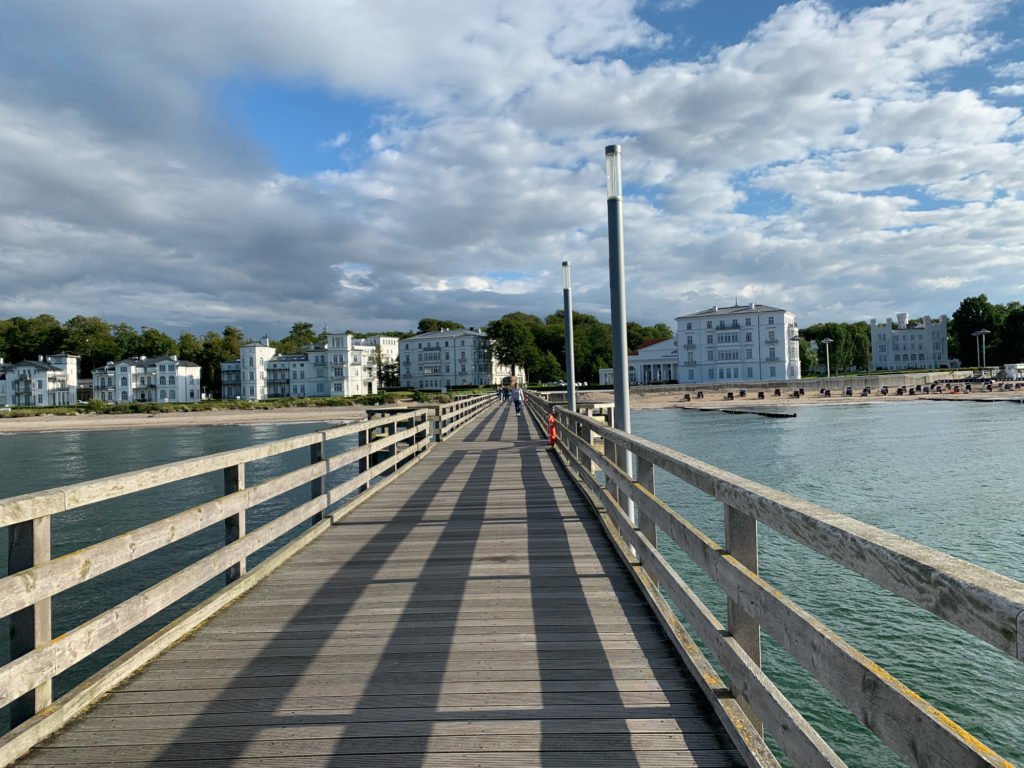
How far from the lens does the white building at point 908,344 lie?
129000 millimetres

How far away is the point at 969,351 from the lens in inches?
4220

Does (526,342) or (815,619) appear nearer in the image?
(815,619)

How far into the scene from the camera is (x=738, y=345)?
88125 millimetres

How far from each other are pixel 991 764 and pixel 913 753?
28 centimetres

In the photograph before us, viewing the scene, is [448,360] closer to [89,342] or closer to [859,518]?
[89,342]

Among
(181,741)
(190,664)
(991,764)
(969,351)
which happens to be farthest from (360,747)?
(969,351)

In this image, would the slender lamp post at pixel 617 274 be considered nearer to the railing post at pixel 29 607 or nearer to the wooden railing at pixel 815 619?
the wooden railing at pixel 815 619

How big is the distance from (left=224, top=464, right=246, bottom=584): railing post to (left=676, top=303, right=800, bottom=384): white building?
88.4 m

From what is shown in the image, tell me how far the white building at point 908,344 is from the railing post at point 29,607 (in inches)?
5774

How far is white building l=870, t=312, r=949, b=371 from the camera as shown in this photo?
12900 centimetres

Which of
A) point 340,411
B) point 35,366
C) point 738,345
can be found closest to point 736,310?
point 738,345

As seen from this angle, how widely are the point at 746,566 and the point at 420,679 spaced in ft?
5.73

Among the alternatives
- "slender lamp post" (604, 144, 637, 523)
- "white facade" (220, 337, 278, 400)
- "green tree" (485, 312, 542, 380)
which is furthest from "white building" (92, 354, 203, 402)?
"slender lamp post" (604, 144, 637, 523)

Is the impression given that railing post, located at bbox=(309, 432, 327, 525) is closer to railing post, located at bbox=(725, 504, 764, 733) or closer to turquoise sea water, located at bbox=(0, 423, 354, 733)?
turquoise sea water, located at bbox=(0, 423, 354, 733)
